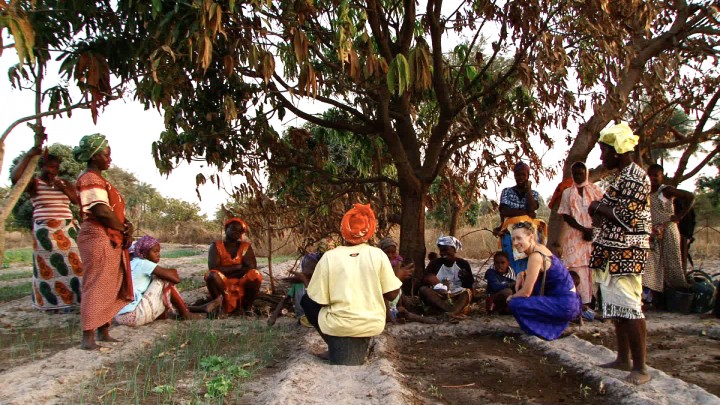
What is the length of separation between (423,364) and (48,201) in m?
4.53

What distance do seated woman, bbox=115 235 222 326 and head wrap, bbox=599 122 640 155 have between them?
14.3ft

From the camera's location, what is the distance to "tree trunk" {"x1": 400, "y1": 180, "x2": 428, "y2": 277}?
7.60 metres

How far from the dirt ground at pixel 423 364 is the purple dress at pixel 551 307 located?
0.14m

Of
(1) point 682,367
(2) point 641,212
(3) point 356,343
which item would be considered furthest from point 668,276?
(3) point 356,343

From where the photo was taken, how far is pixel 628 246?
403 cm

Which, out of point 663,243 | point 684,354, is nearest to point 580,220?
point 663,243

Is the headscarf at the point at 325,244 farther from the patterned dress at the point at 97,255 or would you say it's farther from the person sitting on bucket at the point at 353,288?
the person sitting on bucket at the point at 353,288

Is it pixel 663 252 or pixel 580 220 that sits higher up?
pixel 580 220

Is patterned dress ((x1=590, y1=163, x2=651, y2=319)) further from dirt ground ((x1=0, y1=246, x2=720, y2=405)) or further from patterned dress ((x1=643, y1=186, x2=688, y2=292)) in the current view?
patterned dress ((x1=643, y1=186, x2=688, y2=292))

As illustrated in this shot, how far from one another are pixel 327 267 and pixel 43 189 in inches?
155

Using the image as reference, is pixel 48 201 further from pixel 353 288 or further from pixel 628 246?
pixel 628 246

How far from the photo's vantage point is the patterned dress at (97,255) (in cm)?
486

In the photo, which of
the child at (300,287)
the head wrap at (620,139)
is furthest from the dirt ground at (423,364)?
the head wrap at (620,139)

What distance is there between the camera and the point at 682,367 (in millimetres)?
4461
